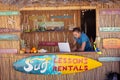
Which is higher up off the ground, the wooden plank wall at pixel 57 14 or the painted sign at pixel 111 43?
the wooden plank wall at pixel 57 14

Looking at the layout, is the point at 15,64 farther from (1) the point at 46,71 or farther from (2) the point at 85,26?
(2) the point at 85,26

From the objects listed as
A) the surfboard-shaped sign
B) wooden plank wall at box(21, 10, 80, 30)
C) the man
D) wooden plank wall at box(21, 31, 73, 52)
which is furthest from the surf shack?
wooden plank wall at box(21, 10, 80, 30)

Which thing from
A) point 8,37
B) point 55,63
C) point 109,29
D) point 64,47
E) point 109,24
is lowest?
point 55,63

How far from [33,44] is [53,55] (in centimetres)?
241

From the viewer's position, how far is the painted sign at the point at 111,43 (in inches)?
318

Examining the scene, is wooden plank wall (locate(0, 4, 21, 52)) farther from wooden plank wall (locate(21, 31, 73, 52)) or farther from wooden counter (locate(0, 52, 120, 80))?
wooden plank wall (locate(21, 31, 73, 52))

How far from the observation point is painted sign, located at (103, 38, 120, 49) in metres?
8.09

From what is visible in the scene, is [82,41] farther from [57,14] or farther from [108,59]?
[57,14]

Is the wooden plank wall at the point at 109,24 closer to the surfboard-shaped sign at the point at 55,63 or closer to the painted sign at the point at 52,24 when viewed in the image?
the surfboard-shaped sign at the point at 55,63

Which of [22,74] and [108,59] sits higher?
[108,59]

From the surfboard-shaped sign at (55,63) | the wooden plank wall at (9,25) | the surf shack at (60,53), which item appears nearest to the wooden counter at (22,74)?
the surf shack at (60,53)

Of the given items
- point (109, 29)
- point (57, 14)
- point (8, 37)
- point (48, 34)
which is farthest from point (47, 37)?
point (109, 29)

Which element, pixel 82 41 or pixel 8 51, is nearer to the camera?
pixel 8 51

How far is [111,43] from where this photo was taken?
809 centimetres
